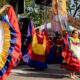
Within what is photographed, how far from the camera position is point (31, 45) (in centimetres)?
741

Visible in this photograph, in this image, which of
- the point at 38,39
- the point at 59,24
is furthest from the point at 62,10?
the point at 38,39

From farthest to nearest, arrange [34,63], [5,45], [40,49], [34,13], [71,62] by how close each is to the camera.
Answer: [34,13] < [34,63] < [40,49] < [71,62] < [5,45]

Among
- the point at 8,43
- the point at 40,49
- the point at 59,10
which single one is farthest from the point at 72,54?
the point at 8,43

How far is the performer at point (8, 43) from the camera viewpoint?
4.02 meters

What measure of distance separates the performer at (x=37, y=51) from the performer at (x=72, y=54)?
1513 mm

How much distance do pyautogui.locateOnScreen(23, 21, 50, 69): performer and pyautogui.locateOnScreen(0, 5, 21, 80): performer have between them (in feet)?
9.82

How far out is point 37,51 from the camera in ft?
23.9

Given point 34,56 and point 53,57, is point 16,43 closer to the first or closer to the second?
point 34,56

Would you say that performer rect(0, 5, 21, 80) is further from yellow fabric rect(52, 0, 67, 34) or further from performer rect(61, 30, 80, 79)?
yellow fabric rect(52, 0, 67, 34)

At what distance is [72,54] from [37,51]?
1.81m

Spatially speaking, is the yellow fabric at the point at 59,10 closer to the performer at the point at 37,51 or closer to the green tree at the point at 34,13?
the performer at the point at 37,51

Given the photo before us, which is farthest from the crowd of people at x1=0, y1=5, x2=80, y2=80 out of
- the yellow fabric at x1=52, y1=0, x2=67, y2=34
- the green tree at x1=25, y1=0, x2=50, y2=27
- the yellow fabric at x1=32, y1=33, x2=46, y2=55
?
the green tree at x1=25, y1=0, x2=50, y2=27

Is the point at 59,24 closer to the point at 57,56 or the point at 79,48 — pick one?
the point at 79,48

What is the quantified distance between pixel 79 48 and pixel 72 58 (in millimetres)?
477
